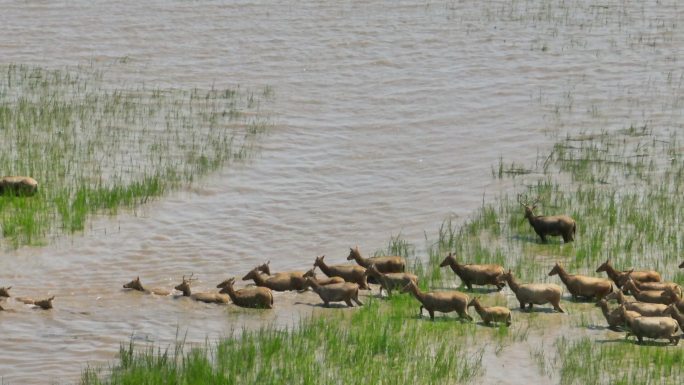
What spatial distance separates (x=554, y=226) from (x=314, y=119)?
312 inches

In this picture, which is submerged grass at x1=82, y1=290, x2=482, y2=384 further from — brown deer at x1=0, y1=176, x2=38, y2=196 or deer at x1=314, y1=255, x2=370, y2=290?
brown deer at x1=0, y1=176, x2=38, y2=196

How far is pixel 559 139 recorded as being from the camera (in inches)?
805

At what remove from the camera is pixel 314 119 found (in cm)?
2220

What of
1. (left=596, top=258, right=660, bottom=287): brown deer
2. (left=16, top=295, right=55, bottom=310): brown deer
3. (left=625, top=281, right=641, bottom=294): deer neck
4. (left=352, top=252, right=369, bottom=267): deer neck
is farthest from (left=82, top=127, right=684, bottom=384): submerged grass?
(left=16, top=295, right=55, bottom=310): brown deer

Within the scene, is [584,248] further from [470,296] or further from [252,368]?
[252,368]

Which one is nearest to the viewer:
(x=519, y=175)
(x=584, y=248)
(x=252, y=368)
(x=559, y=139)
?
(x=252, y=368)

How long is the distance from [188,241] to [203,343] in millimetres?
4041

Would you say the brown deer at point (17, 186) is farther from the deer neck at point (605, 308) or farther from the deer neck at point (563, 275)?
the deer neck at point (605, 308)

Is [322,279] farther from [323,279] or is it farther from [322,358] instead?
[322,358]

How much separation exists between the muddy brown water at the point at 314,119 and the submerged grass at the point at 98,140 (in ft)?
1.40

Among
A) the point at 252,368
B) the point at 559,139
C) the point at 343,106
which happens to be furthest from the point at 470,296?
the point at 343,106

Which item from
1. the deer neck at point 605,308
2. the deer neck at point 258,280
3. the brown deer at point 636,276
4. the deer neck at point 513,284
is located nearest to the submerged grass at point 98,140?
the deer neck at point 258,280

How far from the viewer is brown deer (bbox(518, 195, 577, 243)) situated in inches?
595

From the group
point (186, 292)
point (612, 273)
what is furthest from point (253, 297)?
point (612, 273)
